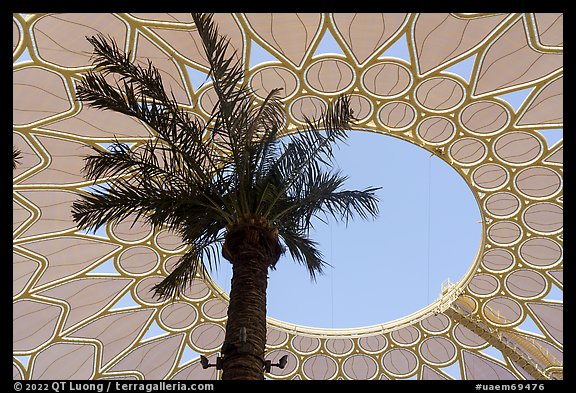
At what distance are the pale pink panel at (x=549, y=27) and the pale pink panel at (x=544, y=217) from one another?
18.1 feet

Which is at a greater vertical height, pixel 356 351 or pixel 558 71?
pixel 558 71

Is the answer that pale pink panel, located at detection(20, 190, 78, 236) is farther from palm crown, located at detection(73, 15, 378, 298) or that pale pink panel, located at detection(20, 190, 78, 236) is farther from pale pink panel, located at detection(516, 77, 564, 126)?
pale pink panel, located at detection(516, 77, 564, 126)

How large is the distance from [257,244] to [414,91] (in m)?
8.67

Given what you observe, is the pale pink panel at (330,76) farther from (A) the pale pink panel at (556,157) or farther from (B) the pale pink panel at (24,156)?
(B) the pale pink panel at (24,156)

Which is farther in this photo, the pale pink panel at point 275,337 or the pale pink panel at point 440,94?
the pale pink panel at point 275,337

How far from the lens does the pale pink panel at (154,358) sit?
21.2 metres

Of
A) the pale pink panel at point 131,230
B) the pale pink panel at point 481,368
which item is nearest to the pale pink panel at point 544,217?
the pale pink panel at point 481,368

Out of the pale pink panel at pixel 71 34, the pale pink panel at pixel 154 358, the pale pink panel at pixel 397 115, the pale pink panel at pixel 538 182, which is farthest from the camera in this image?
the pale pink panel at pixel 154 358

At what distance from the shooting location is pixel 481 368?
73.8 ft

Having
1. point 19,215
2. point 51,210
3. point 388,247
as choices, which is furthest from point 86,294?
point 388,247

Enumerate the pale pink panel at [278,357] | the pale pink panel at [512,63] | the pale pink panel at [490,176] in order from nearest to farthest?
the pale pink panel at [512,63], the pale pink panel at [490,176], the pale pink panel at [278,357]

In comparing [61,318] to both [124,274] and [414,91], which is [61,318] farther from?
[414,91]

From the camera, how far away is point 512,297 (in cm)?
2080
